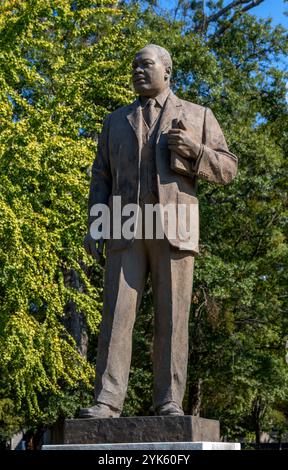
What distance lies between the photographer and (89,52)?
19.2 m

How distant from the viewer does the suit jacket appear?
7.18m

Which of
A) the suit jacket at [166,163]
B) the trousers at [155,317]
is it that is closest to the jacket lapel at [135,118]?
the suit jacket at [166,163]

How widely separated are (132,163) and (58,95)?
35.5 ft

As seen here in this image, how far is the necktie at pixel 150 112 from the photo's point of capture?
7.43m

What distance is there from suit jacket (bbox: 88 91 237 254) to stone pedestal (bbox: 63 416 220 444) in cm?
138

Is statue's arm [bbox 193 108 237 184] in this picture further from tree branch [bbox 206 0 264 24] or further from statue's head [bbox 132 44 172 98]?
tree branch [bbox 206 0 264 24]

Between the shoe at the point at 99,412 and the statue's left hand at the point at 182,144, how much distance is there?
1.94 m

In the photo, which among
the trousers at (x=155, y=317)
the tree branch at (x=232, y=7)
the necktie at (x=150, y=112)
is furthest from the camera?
the tree branch at (x=232, y=7)

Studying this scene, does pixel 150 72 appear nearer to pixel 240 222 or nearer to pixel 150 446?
pixel 150 446

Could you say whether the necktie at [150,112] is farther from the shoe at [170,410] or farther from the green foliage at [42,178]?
the green foliage at [42,178]

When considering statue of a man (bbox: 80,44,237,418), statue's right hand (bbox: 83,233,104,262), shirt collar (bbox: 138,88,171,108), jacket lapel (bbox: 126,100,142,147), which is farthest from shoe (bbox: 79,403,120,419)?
shirt collar (bbox: 138,88,171,108)
